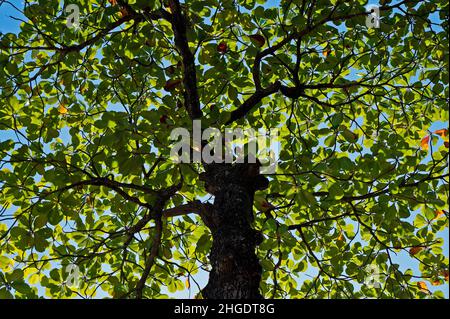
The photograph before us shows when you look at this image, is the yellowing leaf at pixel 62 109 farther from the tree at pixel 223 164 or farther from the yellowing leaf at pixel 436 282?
the yellowing leaf at pixel 436 282

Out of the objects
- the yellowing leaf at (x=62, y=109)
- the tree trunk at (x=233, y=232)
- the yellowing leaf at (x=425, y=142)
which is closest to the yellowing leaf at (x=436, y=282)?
the yellowing leaf at (x=425, y=142)

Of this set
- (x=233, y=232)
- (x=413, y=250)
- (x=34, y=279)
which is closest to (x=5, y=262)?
(x=34, y=279)

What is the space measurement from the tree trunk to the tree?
0.02m

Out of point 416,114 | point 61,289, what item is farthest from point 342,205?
point 61,289

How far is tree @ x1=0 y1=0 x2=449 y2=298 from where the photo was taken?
454cm

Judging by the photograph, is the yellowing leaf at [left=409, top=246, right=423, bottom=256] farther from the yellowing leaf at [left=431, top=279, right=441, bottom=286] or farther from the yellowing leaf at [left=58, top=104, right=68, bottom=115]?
the yellowing leaf at [left=58, top=104, right=68, bottom=115]

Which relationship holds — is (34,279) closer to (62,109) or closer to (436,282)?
(62,109)

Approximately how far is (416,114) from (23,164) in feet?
15.5

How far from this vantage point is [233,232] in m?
4.05

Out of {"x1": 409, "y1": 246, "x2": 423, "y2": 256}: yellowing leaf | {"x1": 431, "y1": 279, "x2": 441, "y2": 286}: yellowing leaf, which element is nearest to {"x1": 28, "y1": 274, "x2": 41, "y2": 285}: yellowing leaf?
{"x1": 409, "y1": 246, "x2": 423, "y2": 256}: yellowing leaf

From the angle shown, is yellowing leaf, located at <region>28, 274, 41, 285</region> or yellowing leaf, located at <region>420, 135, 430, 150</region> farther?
yellowing leaf, located at <region>420, 135, 430, 150</region>

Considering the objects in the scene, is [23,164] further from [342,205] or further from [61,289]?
[342,205]

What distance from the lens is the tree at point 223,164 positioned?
4.54 m
